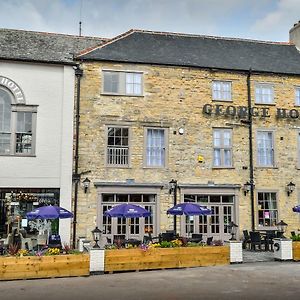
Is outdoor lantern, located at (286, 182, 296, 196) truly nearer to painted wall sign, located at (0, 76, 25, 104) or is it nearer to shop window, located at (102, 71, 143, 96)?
shop window, located at (102, 71, 143, 96)

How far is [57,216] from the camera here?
15758 millimetres

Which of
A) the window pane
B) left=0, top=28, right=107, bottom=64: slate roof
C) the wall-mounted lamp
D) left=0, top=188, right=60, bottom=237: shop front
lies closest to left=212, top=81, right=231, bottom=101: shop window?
the window pane

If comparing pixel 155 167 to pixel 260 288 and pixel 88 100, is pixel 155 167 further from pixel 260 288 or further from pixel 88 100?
pixel 260 288

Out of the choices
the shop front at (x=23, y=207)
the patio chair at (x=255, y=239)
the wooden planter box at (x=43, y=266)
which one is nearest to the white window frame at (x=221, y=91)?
the patio chair at (x=255, y=239)

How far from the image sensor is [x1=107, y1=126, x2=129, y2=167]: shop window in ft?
65.1

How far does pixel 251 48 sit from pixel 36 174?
42.9 ft

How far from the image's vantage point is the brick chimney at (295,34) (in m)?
24.4

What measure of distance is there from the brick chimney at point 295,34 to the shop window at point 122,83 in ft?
31.9

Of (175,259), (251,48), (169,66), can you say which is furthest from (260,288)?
(251,48)

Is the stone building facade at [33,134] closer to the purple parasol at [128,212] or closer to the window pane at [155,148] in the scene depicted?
the purple parasol at [128,212]

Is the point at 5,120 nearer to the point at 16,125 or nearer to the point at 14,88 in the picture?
the point at 16,125

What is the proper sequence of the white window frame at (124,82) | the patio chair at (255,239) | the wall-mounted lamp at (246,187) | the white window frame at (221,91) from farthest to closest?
the white window frame at (221,91) < the wall-mounted lamp at (246,187) < the white window frame at (124,82) < the patio chair at (255,239)

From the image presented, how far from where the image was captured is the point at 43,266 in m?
13.2

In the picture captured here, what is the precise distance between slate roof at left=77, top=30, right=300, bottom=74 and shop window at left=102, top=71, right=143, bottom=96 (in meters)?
0.64
